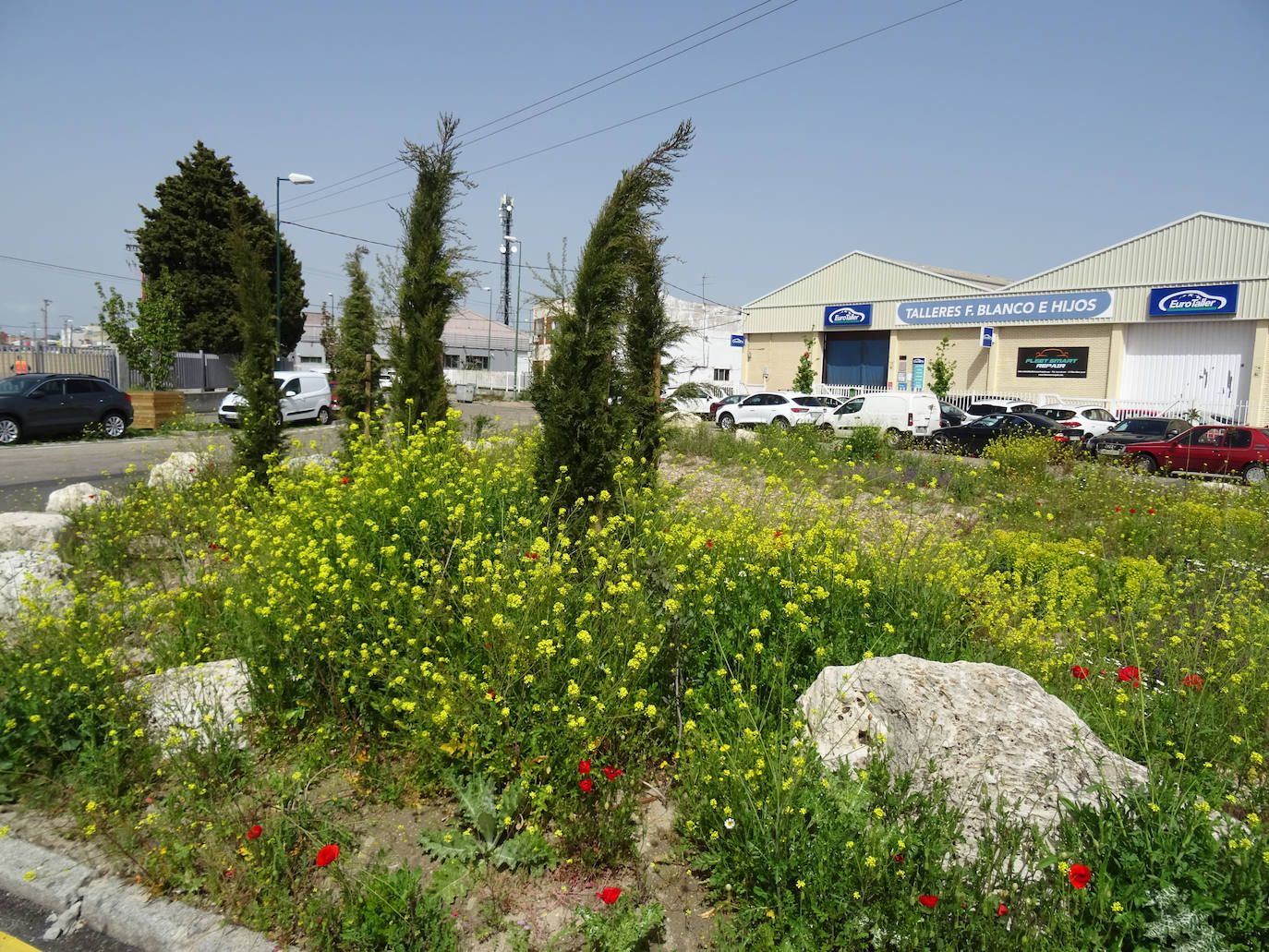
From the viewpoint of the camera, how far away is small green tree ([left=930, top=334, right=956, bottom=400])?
115ft

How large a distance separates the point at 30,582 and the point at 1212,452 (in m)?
20.9

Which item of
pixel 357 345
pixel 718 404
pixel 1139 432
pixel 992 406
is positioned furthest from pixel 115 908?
pixel 992 406

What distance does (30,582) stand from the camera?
5.18 m

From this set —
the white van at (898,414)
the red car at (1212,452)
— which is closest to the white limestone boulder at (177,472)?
the red car at (1212,452)

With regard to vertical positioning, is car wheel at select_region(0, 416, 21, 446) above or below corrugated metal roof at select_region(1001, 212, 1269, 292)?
below

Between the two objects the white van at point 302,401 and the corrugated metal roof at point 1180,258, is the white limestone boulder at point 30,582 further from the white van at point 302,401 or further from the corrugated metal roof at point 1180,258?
the corrugated metal roof at point 1180,258

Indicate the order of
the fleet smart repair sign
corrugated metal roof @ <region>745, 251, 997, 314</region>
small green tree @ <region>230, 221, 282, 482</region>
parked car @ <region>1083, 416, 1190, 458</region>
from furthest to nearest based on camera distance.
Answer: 1. corrugated metal roof @ <region>745, 251, 997, 314</region>
2. the fleet smart repair sign
3. parked car @ <region>1083, 416, 1190, 458</region>
4. small green tree @ <region>230, 221, 282, 482</region>

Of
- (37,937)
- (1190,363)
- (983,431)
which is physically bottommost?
(37,937)

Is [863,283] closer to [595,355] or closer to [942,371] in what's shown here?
[942,371]

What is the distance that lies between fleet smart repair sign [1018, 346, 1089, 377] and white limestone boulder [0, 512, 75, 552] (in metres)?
35.7

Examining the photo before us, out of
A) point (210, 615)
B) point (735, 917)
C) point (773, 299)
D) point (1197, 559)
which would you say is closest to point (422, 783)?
point (735, 917)

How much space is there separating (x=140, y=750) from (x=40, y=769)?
0.53 meters

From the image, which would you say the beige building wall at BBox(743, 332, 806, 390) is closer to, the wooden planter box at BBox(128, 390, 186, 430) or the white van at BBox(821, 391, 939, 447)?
the white van at BBox(821, 391, 939, 447)

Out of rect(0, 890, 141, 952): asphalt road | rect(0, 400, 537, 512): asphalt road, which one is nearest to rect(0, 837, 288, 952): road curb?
rect(0, 890, 141, 952): asphalt road
